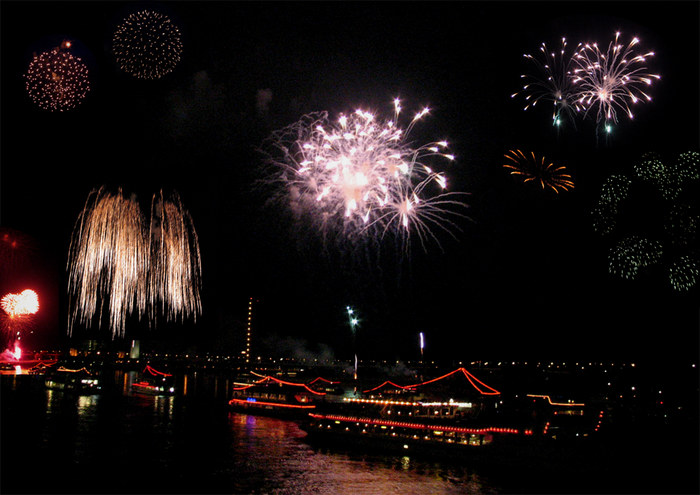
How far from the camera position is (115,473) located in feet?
82.8

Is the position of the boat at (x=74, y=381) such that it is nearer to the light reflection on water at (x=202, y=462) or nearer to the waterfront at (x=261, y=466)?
the light reflection on water at (x=202, y=462)

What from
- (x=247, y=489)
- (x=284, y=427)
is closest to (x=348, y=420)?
(x=284, y=427)

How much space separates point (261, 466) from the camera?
89.9 ft

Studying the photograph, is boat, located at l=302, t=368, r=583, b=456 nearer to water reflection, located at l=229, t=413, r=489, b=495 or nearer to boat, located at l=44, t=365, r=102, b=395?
water reflection, located at l=229, t=413, r=489, b=495

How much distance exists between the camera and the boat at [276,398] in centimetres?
4791

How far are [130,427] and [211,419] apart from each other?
8.06 meters

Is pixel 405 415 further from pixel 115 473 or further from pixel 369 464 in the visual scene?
pixel 115 473

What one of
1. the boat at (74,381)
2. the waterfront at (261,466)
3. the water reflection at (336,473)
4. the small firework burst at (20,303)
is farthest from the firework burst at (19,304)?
the boat at (74,381)

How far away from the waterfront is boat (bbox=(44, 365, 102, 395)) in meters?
23.1

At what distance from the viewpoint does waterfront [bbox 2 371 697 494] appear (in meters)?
23.8

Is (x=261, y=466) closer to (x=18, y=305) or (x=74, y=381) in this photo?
(x=18, y=305)

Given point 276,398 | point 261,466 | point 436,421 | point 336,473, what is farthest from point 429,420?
point 276,398

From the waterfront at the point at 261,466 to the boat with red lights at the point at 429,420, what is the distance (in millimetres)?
977

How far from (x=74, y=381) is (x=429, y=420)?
4805cm
